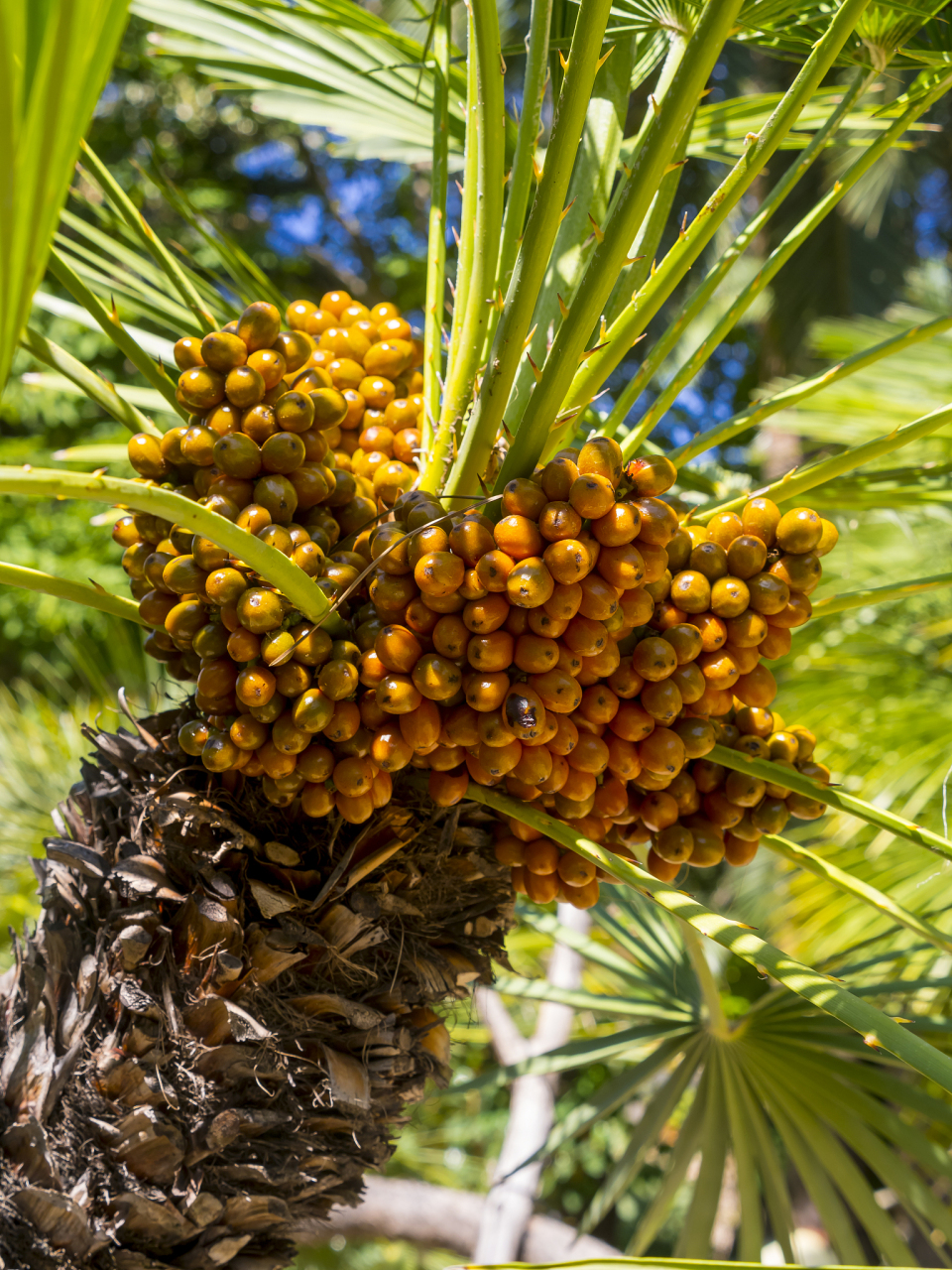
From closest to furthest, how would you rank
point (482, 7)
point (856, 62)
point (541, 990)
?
point (482, 7) < point (856, 62) < point (541, 990)

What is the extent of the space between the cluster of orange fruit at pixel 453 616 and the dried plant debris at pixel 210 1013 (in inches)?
2.7

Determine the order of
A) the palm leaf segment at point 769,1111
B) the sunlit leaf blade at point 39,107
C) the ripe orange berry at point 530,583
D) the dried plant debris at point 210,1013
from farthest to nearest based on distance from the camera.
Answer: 1. the palm leaf segment at point 769,1111
2. the dried plant debris at point 210,1013
3. the ripe orange berry at point 530,583
4. the sunlit leaf blade at point 39,107

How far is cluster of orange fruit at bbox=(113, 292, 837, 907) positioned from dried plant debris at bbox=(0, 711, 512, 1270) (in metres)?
0.07

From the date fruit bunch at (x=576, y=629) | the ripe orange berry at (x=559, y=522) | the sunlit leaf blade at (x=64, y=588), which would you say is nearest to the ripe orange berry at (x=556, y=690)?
the date fruit bunch at (x=576, y=629)

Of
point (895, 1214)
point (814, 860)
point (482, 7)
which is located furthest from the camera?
point (895, 1214)

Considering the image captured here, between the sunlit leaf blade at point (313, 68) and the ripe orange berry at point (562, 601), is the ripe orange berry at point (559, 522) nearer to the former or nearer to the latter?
the ripe orange berry at point (562, 601)

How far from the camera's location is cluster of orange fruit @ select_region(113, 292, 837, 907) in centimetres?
69

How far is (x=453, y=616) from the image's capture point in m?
0.72

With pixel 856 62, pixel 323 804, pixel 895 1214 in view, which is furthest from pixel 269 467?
pixel 895 1214

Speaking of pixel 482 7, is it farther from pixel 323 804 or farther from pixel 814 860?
pixel 814 860

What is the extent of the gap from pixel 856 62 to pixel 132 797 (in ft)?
3.36

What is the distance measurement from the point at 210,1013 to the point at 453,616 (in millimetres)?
381

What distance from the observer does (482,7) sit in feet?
2.22

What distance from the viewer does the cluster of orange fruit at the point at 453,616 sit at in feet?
2.27
